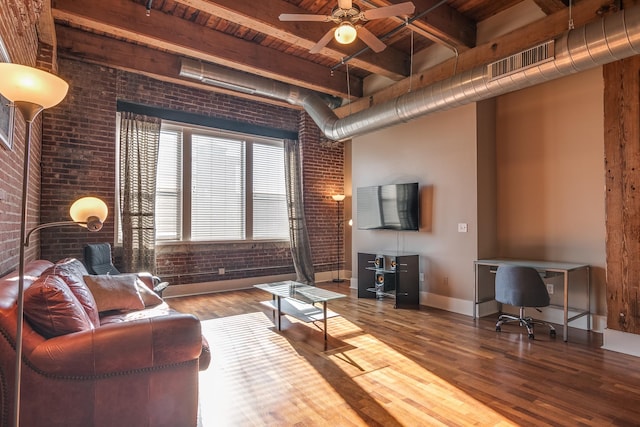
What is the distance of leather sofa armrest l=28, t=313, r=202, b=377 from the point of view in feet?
5.29

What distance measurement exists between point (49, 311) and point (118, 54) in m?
4.08

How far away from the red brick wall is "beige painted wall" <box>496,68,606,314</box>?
10.8ft

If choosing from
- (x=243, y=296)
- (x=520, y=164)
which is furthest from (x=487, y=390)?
(x=243, y=296)

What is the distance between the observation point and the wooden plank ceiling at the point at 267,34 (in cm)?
355

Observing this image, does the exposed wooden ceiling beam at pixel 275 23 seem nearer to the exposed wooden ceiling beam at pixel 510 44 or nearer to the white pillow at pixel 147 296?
the exposed wooden ceiling beam at pixel 510 44

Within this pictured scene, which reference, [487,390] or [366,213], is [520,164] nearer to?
[366,213]

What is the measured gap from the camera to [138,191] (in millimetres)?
5043

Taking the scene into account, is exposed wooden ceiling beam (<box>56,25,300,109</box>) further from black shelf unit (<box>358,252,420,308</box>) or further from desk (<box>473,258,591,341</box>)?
desk (<box>473,258,591,341</box>)

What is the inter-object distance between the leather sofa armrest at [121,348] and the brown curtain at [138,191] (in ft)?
11.7

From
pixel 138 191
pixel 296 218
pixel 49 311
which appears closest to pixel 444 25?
pixel 296 218

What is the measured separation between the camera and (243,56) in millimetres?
4586

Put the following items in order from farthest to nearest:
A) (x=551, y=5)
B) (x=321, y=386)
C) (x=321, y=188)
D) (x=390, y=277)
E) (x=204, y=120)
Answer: (x=321, y=188) → (x=204, y=120) → (x=390, y=277) → (x=551, y=5) → (x=321, y=386)

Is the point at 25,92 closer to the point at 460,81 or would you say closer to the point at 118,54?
the point at 460,81

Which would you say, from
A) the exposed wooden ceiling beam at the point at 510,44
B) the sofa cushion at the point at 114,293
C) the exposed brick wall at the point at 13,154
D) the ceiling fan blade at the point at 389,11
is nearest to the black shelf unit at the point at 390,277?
the exposed wooden ceiling beam at the point at 510,44
